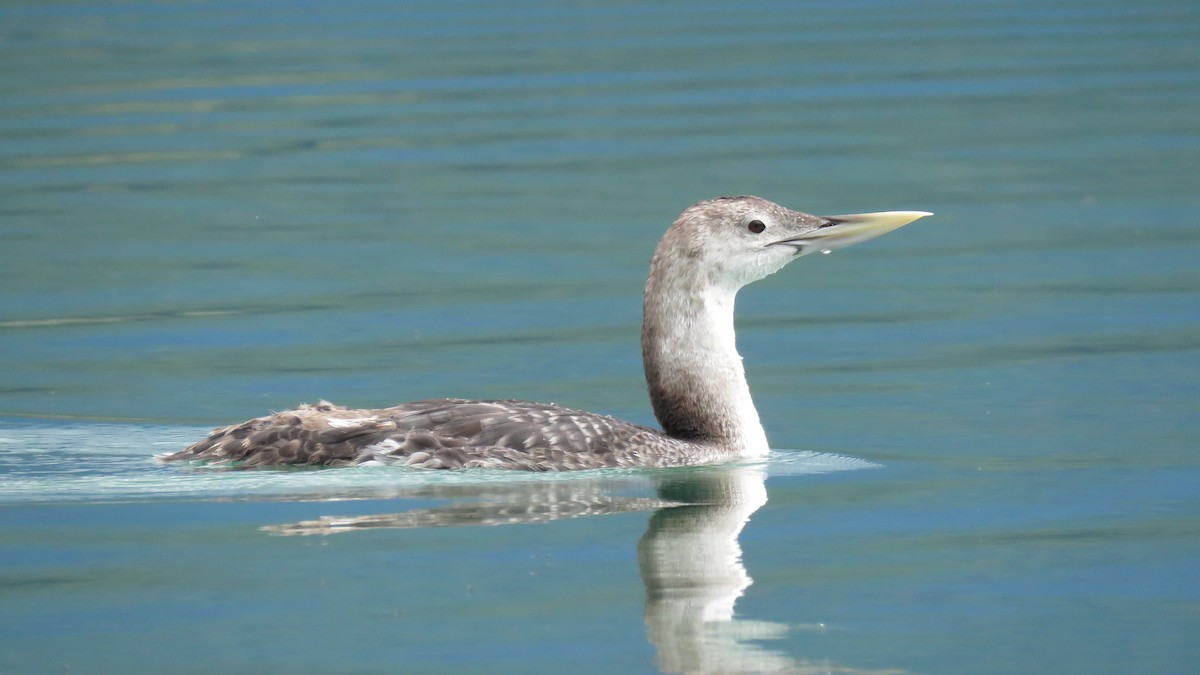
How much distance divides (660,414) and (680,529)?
1328 millimetres

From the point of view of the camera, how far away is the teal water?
6.93 meters

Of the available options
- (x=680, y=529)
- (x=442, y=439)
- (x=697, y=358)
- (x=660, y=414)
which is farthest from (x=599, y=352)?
(x=680, y=529)

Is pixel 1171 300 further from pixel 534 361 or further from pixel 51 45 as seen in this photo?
pixel 51 45

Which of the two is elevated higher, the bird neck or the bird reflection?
the bird neck

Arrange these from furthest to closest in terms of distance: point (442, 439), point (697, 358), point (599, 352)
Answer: point (599, 352)
point (697, 358)
point (442, 439)

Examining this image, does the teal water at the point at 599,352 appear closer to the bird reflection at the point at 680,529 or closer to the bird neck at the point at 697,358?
the bird reflection at the point at 680,529

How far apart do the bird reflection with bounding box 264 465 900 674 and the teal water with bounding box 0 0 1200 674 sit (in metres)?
0.02

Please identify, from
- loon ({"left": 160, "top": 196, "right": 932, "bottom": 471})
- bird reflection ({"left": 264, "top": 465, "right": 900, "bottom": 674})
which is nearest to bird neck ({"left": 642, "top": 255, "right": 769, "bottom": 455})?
loon ({"left": 160, "top": 196, "right": 932, "bottom": 471})

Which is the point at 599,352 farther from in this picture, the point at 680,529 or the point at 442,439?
the point at 680,529

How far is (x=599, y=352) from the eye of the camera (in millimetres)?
11492

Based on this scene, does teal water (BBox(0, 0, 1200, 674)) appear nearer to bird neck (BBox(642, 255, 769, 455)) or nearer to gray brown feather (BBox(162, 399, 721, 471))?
gray brown feather (BBox(162, 399, 721, 471))

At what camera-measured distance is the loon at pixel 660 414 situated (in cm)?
853

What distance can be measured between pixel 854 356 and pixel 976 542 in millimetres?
3522

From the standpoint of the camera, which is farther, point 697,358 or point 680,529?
point 697,358
